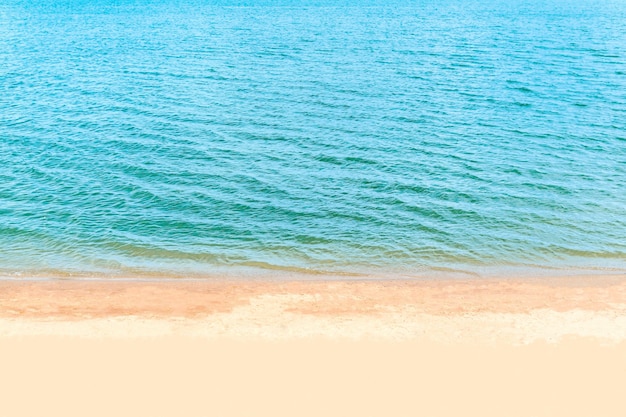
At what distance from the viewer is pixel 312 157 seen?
1527 inches

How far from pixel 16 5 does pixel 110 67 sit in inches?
2516

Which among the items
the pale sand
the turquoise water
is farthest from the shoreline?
the turquoise water

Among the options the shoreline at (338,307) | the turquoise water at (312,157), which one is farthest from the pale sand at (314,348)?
the turquoise water at (312,157)

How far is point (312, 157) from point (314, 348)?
1908cm

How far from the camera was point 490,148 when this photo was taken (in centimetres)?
4016

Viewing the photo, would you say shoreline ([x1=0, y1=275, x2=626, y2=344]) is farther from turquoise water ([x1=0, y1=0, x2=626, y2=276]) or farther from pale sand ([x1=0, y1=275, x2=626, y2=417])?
turquoise water ([x1=0, y1=0, x2=626, y2=276])

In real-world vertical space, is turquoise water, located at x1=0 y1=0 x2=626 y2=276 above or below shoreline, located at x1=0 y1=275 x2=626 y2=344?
above

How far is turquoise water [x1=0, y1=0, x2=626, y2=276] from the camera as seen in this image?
29.2 meters

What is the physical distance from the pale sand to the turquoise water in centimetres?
245

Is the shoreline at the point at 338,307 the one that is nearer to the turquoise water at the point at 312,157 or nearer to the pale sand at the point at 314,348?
the pale sand at the point at 314,348

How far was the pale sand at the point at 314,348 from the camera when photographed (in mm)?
19172

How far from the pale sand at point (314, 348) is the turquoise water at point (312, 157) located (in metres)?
2.45

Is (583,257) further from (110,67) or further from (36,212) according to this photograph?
(110,67)

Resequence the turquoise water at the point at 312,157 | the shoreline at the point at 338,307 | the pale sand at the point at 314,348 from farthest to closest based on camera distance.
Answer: the turquoise water at the point at 312,157 → the shoreline at the point at 338,307 → the pale sand at the point at 314,348
